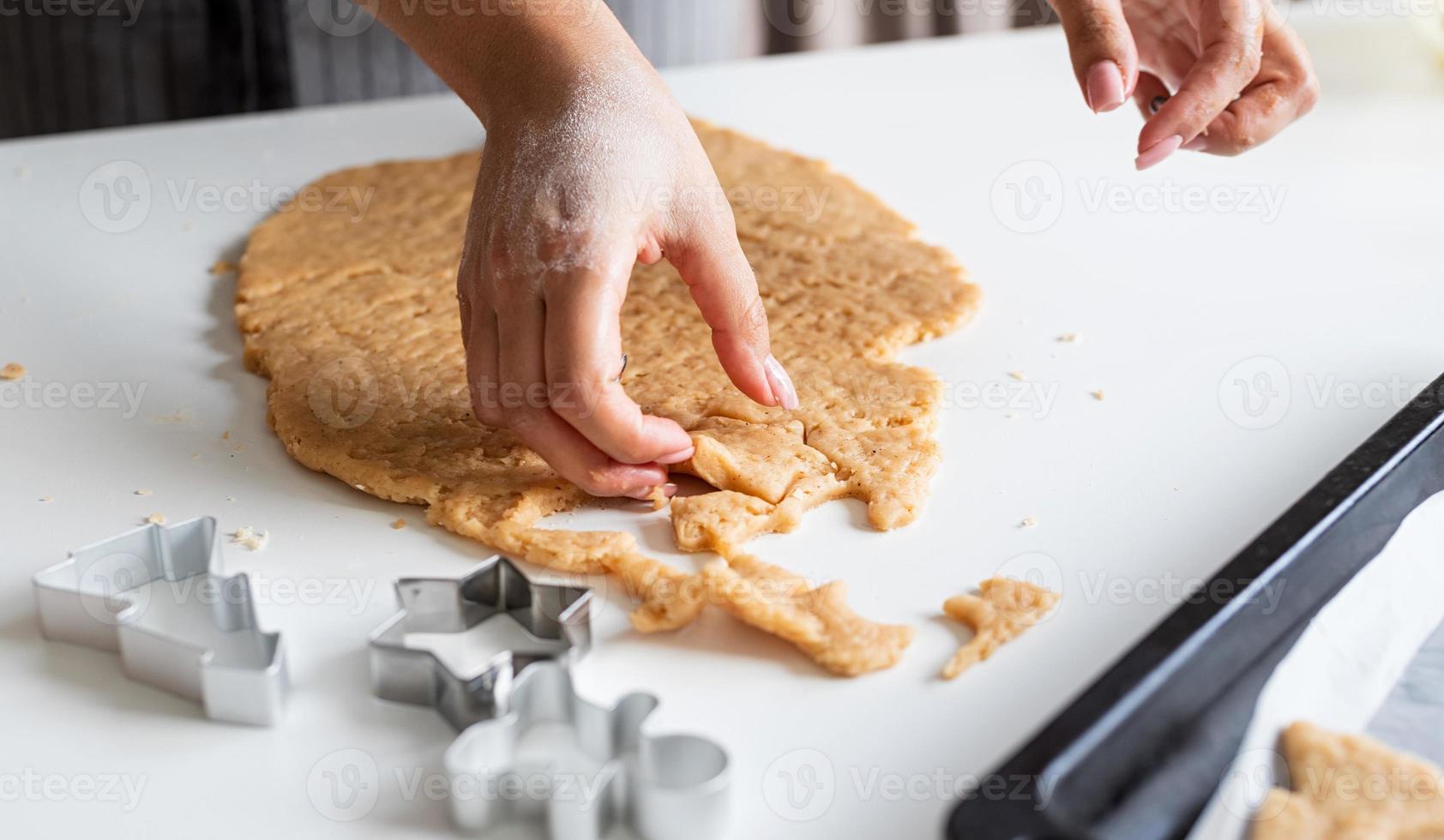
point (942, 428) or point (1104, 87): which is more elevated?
point (1104, 87)

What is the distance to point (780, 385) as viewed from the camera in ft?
3.76

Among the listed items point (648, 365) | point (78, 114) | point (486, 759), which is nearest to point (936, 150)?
point (648, 365)

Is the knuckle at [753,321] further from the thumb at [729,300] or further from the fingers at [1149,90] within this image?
the fingers at [1149,90]

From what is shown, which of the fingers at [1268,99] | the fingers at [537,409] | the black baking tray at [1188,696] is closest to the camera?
the black baking tray at [1188,696]

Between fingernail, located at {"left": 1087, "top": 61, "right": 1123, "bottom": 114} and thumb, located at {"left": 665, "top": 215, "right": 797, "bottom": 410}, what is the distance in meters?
0.46

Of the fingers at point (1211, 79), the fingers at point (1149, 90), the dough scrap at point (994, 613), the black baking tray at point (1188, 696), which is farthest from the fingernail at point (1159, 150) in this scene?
the dough scrap at point (994, 613)

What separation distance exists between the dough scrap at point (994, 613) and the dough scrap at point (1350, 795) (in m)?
0.20

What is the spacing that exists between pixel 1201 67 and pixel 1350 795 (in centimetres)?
90

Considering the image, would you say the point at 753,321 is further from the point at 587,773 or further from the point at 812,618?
the point at 587,773

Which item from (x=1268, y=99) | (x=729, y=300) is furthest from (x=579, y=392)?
(x=1268, y=99)

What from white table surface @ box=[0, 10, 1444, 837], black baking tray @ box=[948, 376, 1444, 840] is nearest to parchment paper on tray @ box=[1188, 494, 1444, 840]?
black baking tray @ box=[948, 376, 1444, 840]

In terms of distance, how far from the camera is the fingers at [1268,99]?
149 cm

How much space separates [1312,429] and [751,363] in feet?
1.83

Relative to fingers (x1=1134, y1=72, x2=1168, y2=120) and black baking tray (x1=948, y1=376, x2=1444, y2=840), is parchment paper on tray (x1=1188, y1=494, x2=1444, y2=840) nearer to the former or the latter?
black baking tray (x1=948, y1=376, x2=1444, y2=840)
